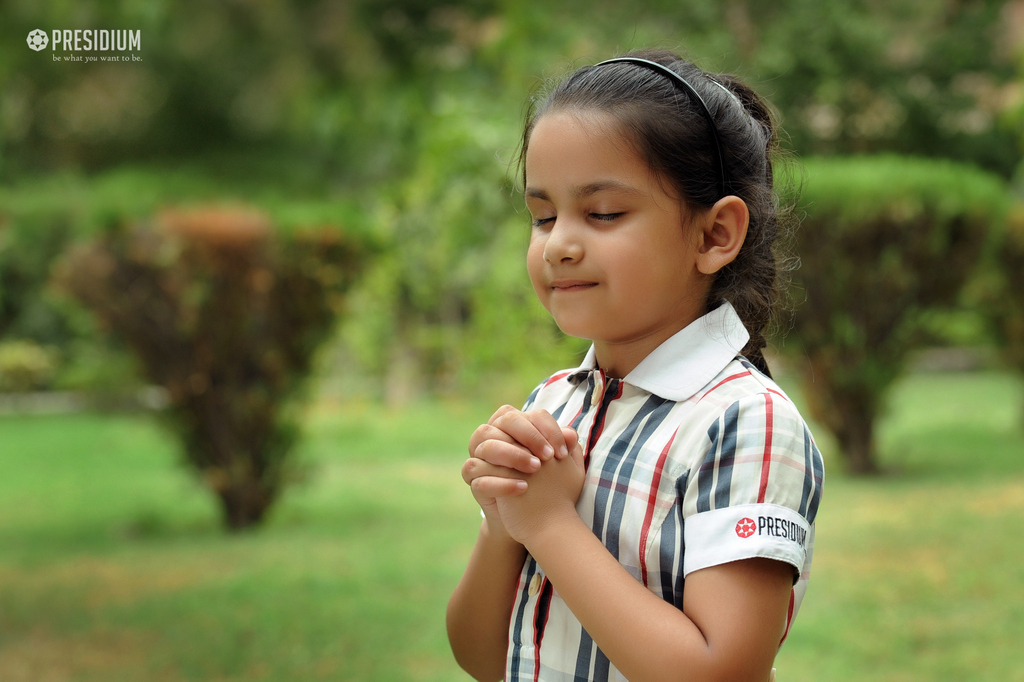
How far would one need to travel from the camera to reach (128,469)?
24.2 ft

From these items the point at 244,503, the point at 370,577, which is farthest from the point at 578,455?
the point at 244,503

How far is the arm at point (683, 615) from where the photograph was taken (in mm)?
723

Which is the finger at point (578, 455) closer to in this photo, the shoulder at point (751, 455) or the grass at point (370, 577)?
the shoulder at point (751, 455)

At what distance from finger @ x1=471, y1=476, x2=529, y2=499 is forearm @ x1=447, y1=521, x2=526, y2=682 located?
11 cm

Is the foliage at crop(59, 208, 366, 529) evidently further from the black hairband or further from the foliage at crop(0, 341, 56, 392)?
the foliage at crop(0, 341, 56, 392)

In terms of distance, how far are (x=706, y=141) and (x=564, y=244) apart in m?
0.18

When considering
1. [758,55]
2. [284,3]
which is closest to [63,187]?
[284,3]

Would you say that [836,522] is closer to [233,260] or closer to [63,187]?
[233,260]

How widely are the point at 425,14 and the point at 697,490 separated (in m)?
5.21

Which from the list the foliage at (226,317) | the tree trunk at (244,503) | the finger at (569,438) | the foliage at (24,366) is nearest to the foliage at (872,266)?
the foliage at (226,317)

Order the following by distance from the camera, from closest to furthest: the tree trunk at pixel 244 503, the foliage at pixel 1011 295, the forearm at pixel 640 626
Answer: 1. the forearm at pixel 640 626
2. the tree trunk at pixel 244 503
3. the foliage at pixel 1011 295

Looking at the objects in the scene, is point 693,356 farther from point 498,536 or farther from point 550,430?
point 498,536

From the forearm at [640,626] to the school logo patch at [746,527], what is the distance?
6 centimetres

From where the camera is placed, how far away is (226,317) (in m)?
4.16
